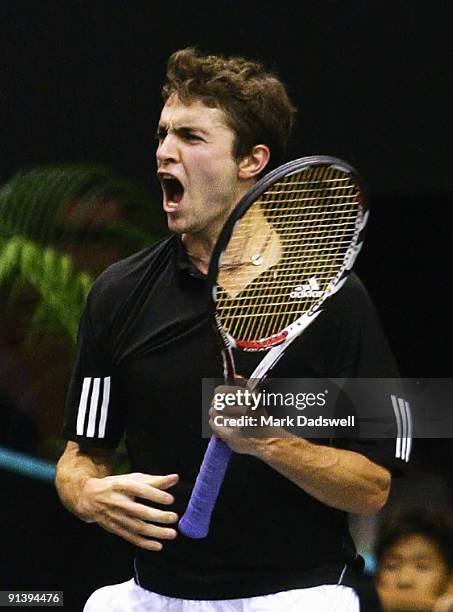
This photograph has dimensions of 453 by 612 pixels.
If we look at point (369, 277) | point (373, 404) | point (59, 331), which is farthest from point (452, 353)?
point (59, 331)

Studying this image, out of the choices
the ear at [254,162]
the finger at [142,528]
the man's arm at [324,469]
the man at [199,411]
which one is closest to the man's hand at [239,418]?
the man's arm at [324,469]

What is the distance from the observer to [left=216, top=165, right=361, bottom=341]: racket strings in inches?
80.5

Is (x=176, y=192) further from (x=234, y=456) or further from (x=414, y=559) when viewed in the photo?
(x=414, y=559)

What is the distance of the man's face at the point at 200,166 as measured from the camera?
221 cm

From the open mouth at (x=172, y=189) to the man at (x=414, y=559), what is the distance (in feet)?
2.61

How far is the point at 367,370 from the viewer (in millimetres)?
2105

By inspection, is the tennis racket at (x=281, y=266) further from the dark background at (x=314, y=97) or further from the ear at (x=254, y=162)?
the dark background at (x=314, y=97)

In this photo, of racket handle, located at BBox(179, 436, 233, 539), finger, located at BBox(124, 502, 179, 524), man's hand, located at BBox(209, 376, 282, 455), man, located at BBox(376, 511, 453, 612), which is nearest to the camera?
man's hand, located at BBox(209, 376, 282, 455)

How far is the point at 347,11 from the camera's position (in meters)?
2.72

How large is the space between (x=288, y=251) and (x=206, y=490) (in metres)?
0.38

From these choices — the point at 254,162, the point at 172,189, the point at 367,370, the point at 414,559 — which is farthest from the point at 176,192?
the point at 414,559

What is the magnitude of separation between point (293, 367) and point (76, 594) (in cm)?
92

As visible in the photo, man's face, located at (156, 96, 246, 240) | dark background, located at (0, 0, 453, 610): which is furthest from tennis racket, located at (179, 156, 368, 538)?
dark background, located at (0, 0, 453, 610)

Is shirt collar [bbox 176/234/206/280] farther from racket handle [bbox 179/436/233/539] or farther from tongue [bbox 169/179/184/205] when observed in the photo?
racket handle [bbox 179/436/233/539]
